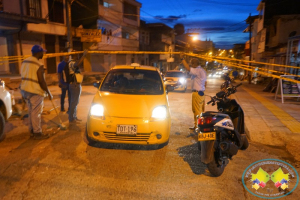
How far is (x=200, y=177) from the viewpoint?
3.83 meters

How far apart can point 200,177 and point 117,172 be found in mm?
1331

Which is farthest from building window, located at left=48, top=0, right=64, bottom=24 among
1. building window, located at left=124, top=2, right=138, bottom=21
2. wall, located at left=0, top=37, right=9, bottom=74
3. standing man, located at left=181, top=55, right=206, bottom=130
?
standing man, located at left=181, top=55, right=206, bottom=130

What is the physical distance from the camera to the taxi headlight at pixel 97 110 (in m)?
4.72

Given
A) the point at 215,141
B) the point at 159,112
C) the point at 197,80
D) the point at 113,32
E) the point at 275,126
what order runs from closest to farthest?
the point at 215,141, the point at 159,112, the point at 197,80, the point at 275,126, the point at 113,32

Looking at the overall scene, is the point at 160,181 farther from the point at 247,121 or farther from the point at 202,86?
the point at 247,121

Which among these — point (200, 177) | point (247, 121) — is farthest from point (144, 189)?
point (247, 121)

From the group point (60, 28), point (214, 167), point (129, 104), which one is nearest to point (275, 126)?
point (214, 167)

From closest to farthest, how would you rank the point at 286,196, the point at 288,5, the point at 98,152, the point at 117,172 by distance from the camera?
the point at 286,196 → the point at 117,172 → the point at 98,152 → the point at 288,5

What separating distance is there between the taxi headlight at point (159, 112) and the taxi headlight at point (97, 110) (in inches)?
40.3

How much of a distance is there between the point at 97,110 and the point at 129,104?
646mm

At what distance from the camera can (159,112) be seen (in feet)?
15.7

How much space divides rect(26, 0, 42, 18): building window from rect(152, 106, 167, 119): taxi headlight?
17.7 m

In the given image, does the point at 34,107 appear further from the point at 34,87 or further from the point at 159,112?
the point at 159,112

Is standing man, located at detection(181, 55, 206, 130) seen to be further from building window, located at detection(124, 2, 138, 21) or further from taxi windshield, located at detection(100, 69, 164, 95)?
building window, located at detection(124, 2, 138, 21)
